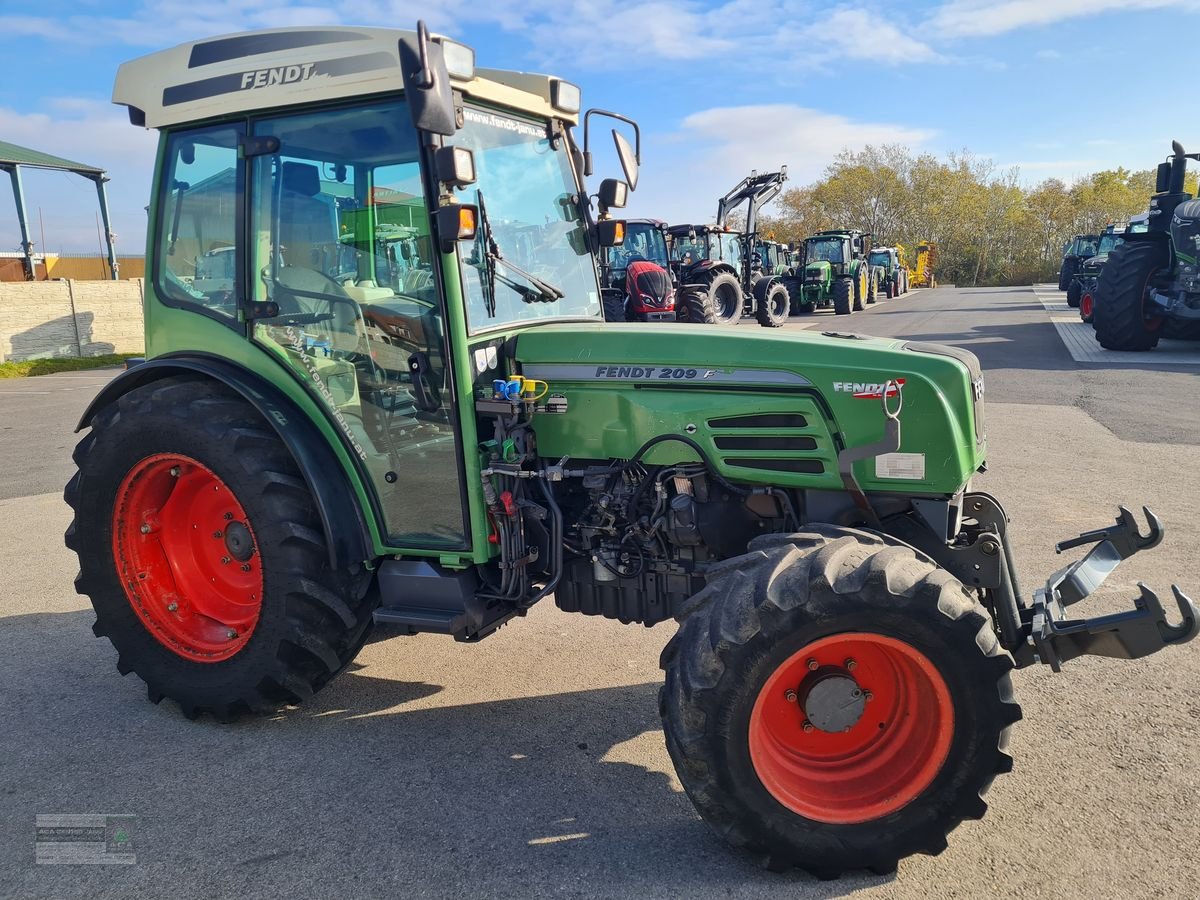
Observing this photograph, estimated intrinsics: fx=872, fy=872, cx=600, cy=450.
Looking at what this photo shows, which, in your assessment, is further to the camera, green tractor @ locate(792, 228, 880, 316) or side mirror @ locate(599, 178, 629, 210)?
green tractor @ locate(792, 228, 880, 316)

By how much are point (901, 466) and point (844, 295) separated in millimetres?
25779

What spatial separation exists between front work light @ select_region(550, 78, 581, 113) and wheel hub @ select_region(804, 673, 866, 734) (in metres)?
A: 2.51

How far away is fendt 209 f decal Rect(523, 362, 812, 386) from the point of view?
313 cm

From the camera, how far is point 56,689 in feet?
13.0

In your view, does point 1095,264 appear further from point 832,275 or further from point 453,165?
point 453,165

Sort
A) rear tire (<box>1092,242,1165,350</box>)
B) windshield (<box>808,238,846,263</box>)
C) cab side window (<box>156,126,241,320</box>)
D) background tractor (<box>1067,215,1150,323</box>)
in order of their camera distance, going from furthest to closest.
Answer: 1. windshield (<box>808,238,846,263</box>)
2. background tractor (<box>1067,215,1150,323</box>)
3. rear tire (<box>1092,242,1165,350</box>)
4. cab side window (<box>156,126,241,320</box>)

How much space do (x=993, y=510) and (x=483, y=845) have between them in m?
2.24

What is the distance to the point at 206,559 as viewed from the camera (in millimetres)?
4023

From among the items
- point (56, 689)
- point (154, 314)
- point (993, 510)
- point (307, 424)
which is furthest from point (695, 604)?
point (56, 689)

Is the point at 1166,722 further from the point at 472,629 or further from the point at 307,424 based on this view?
the point at 307,424

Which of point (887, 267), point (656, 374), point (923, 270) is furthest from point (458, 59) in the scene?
point (923, 270)

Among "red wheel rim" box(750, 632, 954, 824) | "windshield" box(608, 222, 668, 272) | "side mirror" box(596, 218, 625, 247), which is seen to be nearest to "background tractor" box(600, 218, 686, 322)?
"windshield" box(608, 222, 668, 272)

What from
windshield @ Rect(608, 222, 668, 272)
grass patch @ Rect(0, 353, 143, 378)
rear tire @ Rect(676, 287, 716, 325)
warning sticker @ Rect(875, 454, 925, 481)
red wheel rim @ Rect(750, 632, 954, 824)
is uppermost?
windshield @ Rect(608, 222, 668, 272)

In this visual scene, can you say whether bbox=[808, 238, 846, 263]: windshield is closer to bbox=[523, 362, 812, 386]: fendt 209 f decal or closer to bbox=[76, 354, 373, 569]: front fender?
bbox=[523, 362, 812, 386]: fendt 209 f decal
